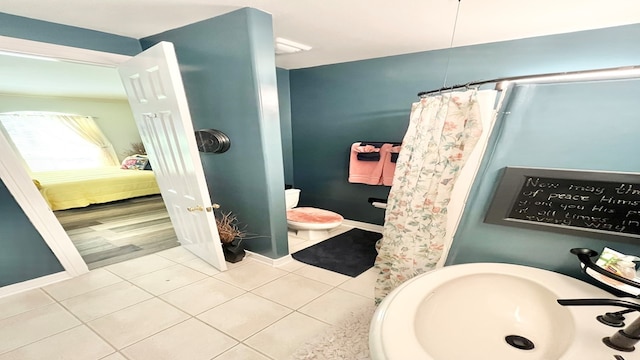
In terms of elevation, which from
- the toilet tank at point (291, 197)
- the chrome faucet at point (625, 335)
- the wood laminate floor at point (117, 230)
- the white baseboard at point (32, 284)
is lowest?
the wood laminate floor at point (117, 230)

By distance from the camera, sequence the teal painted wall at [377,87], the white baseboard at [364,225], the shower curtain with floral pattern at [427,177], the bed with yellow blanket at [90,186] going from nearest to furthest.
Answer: the shower curtain with floral pattern at [427,177] → the teal painted wall at [377,87] → the white baseboard at [364,225] → the bed with yellow blanket at [90,186]

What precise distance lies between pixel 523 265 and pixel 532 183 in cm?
45

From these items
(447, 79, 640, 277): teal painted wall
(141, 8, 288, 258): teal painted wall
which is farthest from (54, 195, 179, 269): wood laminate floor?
(447, 79, 640, 277): teal painted wall

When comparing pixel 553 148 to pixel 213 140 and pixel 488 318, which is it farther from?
pixel 213 140

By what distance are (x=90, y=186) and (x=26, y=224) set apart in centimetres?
290

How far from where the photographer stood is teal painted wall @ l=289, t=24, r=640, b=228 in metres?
2.05

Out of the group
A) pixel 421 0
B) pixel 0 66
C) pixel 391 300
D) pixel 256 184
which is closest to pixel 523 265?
pixel 391 300

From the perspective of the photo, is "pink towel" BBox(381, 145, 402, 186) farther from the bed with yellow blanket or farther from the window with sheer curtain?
the window with sheer curtain

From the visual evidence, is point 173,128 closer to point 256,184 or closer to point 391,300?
point 256,184

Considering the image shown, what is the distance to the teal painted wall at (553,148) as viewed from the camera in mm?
1080

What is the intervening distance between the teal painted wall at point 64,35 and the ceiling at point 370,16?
A: 58mm

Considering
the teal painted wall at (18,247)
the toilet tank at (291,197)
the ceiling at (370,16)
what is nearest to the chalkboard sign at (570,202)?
the ceiling at (370,16)

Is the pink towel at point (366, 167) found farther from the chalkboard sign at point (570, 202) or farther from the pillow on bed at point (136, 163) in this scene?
the pillow on bed at point (136, 163)

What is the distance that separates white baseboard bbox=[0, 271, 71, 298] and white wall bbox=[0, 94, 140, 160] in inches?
207
